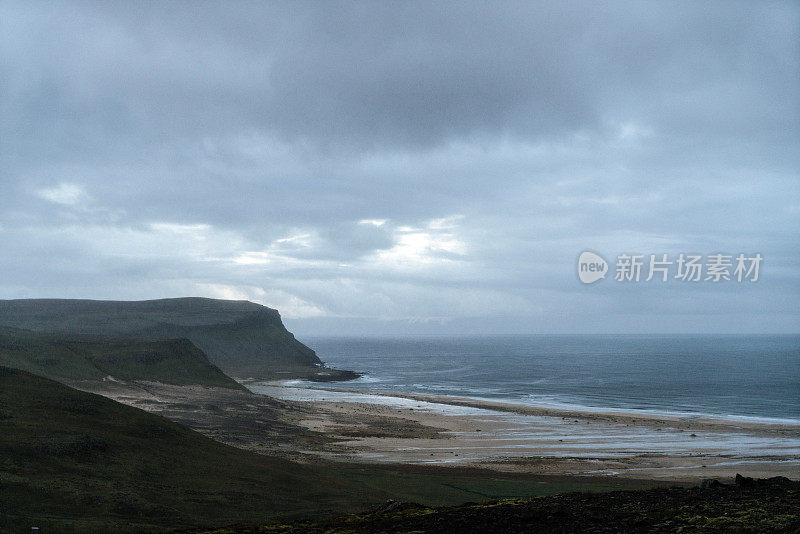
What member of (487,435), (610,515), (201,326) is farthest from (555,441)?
(201,326)

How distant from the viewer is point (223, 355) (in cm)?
12888

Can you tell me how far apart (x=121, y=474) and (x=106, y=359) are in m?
56.3

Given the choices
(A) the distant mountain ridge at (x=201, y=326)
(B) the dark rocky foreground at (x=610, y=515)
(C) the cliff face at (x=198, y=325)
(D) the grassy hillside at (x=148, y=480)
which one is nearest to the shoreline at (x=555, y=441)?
(D) the grassy hillside at (x=148, y=480)

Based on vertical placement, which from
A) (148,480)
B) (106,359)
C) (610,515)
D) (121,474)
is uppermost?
(610,515)

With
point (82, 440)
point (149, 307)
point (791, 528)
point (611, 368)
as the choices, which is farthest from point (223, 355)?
Result: point (791, 528)

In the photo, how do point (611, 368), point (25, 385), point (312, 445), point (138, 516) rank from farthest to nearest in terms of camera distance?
point (611, 368)
point (312, 445)
point (25, 385)
point (138, 516)

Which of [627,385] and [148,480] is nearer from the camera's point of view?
[148,480]

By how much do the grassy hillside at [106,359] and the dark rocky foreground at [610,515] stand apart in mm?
54926

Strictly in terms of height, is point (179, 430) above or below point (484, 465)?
above

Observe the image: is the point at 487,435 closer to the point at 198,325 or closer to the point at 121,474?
the point at 121,474

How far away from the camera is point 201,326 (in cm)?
13100

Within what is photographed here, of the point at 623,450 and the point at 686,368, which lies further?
the point at 686,368

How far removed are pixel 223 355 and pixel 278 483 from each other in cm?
11187

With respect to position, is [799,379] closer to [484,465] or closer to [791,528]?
[484,465]
